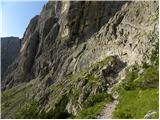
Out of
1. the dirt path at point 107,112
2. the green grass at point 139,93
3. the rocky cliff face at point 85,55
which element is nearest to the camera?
the green grass at point 139,93

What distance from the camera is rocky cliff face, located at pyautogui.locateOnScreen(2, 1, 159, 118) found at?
56000 millimetres

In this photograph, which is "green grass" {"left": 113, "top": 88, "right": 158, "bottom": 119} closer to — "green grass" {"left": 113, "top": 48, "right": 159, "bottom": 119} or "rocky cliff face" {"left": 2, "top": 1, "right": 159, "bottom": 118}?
"green grass" {"left": 113, "top": 48, "right": 159, "bottom": 119}

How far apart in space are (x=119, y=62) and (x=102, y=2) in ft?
161

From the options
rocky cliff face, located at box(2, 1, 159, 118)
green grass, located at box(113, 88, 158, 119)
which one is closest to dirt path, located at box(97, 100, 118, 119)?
rocky cliff face, located at box(2, 1, 159, 118)

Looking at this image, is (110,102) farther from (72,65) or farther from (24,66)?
(24,66)

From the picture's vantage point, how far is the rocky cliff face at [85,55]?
56000mm

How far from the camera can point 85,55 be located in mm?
93562

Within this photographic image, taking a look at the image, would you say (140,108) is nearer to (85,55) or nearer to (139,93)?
(139,93)

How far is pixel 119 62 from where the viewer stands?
69.9 m

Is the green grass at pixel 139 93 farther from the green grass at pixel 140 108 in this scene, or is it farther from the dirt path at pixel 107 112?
the dirt path at pixel 107 112

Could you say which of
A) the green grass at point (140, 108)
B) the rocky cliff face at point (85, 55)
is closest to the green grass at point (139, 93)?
the green grass at point (140, 108)

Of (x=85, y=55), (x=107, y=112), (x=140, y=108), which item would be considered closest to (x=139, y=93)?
(x=107, y=112)

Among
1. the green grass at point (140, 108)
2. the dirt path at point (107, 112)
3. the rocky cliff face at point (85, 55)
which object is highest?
the rocky cliff face at point (85, 55)

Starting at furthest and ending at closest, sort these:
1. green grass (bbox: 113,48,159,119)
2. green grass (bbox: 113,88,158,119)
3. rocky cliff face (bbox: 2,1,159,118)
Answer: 1. rocky cliff face (bbox: 2,1,159,118)
2. green grass (bbox: 113,48,159,119)
3. green grass (bbox: 113,88,158,119)
